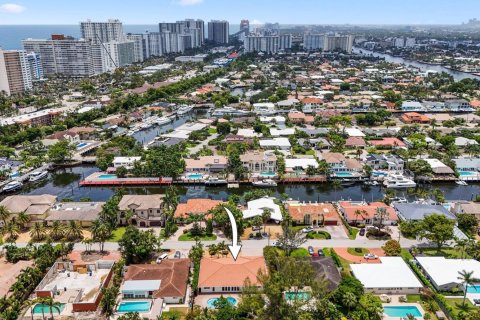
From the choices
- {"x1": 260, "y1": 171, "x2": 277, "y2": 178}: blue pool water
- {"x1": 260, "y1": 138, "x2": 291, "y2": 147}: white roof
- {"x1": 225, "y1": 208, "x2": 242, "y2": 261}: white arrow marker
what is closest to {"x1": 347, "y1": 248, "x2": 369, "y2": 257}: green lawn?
{"x1": 225, "y1": 208, "x2": 242, "y2": 261}: white arrow marker

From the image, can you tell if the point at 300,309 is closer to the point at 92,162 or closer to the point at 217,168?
the point at 217,168

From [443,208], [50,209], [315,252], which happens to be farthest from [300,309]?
[50,209]

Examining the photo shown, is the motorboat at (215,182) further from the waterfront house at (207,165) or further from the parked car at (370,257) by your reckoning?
the parked car at (370,257)

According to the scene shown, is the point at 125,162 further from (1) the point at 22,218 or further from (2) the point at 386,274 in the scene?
(2) the point at 386,274

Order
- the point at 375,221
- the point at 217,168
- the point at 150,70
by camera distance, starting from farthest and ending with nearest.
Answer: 1. the point at 150,70
2. the point at 217,168
3. the point at 375,221

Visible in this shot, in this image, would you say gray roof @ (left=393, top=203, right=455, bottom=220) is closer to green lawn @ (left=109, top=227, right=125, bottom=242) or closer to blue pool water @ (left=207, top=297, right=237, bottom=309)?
blue pool water @ (left=207, top=297, right=237, bottom=309)

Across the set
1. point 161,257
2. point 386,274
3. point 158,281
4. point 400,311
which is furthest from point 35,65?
point 400,311
